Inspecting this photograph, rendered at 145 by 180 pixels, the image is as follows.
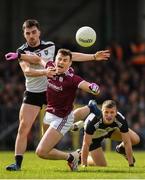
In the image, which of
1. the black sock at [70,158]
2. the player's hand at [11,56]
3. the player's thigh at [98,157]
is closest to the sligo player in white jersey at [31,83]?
the player's hand at [11,56]

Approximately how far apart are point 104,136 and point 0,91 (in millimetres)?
10049

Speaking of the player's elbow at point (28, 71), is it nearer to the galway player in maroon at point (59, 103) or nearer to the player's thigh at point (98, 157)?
the galway player in maroon at point (59, 103)

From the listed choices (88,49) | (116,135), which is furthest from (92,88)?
(88,49)

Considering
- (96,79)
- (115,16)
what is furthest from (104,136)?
(115,16)

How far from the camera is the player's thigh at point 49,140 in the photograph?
1411 cm

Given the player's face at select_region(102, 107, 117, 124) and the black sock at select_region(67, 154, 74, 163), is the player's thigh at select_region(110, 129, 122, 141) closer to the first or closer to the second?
the player's face at select_region(102, 107, 117, 124)

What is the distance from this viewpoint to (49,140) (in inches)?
556

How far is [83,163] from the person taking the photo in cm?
1526

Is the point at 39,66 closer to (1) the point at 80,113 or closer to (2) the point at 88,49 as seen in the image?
(1) the point at 80,113

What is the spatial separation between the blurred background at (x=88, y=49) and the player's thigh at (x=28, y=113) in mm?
9659

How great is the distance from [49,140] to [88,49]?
16965mm

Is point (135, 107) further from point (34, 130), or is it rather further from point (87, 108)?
point (87, 108)

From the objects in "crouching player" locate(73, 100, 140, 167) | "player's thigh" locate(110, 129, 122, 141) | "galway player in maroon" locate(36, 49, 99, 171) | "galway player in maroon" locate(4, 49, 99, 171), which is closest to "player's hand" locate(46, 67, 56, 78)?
"galway player in maroon" locate(4, 49, 99, 171)

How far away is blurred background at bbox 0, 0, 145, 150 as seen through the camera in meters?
24.8
